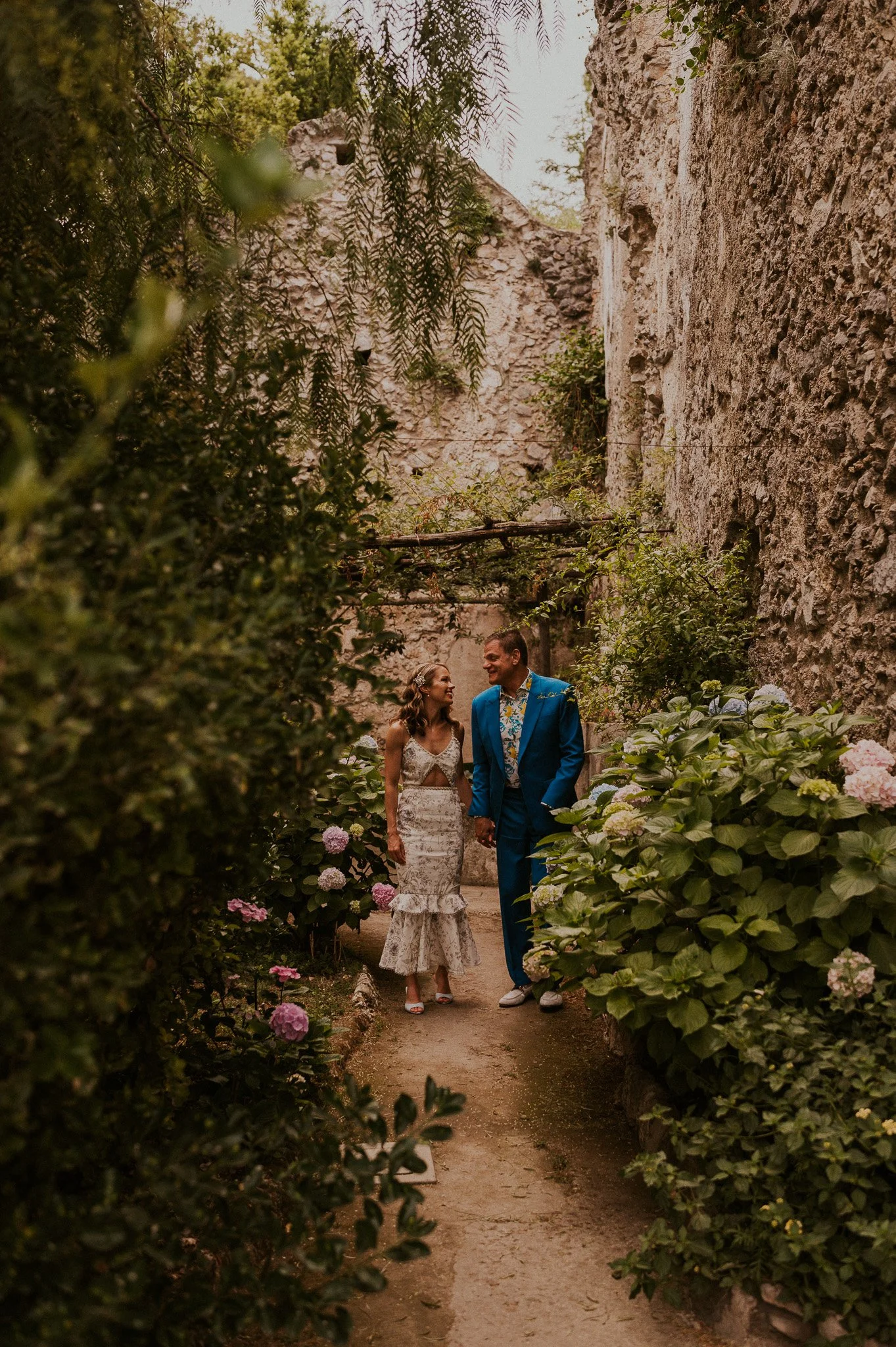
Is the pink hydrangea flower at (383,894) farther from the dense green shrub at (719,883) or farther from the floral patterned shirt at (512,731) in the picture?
the dense green shrub at (719,883)

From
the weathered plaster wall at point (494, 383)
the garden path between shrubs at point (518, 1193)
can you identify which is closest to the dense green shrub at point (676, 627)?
the garden path between shrubs at point (518, 1193)

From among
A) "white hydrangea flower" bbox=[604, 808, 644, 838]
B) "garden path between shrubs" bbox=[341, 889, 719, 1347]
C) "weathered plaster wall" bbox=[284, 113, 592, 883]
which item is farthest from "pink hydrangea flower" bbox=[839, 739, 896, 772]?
"weathered plaster wall" bbox=[284, 113, 592, 883]

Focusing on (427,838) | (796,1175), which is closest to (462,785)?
(427,838)

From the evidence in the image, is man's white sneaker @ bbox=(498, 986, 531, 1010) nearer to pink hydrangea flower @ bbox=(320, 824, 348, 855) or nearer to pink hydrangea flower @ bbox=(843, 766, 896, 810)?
pink hydrangea flower @ bbox=(320, 824, 348, 855)

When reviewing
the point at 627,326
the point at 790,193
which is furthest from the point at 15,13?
the point at 627,326

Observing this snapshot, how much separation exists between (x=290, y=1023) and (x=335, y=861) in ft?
8.97

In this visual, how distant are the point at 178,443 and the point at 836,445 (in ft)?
8.81

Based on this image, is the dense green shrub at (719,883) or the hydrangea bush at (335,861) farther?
the hydrangea bush at (335,861)

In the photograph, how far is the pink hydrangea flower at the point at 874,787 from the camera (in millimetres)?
2914

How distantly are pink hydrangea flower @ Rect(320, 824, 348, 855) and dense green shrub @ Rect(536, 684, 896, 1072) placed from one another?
2.21 metres

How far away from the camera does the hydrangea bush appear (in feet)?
18.7

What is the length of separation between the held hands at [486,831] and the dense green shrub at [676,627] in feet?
3.21

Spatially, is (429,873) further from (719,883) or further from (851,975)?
(851,975)

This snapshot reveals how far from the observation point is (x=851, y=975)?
2682 millimetres
